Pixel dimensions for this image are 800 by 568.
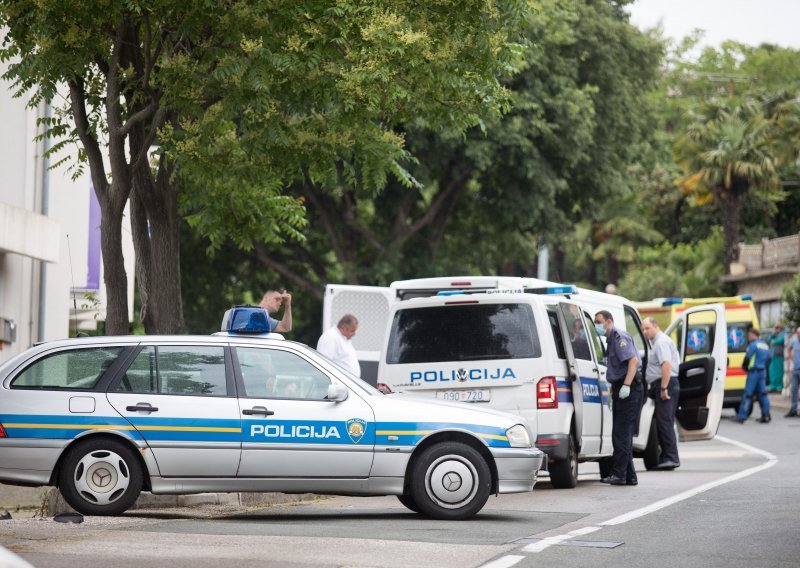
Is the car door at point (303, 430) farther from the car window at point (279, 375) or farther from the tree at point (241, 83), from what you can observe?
the tree at point (241, 83)

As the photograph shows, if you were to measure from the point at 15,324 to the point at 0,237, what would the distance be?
3.03 m

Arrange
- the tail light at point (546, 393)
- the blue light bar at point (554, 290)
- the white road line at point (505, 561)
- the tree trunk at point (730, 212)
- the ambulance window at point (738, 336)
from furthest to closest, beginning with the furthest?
the tree trunk at point (730, 212) → the ambulance window at point (738, 336) → the blue light bar at point (554, 290) → the tail light at point (546, 393) → the white road line at point (505, 561)

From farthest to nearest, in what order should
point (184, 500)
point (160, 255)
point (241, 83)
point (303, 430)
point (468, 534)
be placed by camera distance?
point (160, 255) → point (241, 83) → point (184, 500) → point (303, 430) → point (468, 534)

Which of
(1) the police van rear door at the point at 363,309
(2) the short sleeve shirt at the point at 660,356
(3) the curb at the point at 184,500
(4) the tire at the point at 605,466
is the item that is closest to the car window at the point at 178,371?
(3) the curb at the point at 184,500

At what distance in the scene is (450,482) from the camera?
11.6 meters

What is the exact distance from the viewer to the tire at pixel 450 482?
37.9 feet

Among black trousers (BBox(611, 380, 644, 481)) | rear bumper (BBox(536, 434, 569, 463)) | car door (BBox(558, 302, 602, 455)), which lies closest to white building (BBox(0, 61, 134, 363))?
car door (BBox(558, 302, 602, 455))

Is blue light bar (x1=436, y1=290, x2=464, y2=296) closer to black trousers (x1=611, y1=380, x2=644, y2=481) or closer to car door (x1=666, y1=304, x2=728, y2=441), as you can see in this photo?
black trousers (x1=611, y1=380, x2=644, y2=481)

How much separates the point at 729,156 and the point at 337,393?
38.5 meters

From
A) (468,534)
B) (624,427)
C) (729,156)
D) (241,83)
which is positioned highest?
(729,156)

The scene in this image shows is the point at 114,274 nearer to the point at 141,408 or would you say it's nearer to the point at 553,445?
the point at 141,408

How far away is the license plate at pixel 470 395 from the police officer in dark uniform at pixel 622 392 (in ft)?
5.50

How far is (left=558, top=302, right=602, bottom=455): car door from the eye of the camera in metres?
14.8

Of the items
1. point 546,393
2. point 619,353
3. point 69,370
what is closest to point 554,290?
point 619,353
